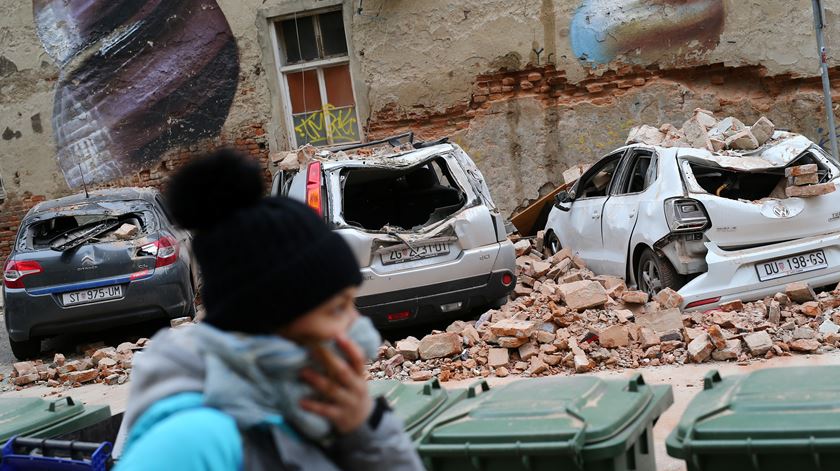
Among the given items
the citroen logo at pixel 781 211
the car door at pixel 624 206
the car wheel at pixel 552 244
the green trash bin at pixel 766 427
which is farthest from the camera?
Answer: the car wheel at pixel 552 244

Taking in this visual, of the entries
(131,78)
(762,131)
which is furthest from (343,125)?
(762,131)

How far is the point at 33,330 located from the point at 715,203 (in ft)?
21.3

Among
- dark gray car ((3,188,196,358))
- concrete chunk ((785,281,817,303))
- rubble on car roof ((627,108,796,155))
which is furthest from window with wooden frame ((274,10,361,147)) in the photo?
concrete chunk ((785,281,817,303))

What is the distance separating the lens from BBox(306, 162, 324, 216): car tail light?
825 centimetres

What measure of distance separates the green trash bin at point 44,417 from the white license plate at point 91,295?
560 cm

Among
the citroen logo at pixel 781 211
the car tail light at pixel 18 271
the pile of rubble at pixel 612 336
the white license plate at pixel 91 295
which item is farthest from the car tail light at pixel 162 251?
the citroen logo at pixel 781 211

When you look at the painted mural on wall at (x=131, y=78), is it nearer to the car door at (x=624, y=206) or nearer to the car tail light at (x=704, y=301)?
the car door at (x=624, y=206)

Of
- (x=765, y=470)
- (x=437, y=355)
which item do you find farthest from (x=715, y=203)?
(x=765, y=470)

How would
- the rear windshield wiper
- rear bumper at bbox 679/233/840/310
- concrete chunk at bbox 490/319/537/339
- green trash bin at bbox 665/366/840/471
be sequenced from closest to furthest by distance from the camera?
1. green trash bin at bbox 665/366/840/471
2. concrete chunk at bbox 490/319/537/339
3. rear bumper at bbox 679/233/840/310
4. the rear windshield wiper

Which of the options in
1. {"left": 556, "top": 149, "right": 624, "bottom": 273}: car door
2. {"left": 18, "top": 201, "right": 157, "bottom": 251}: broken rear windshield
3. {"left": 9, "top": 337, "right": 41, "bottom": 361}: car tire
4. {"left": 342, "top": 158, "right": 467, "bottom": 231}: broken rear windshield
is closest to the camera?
{"left": 556, "top": 149, "right": 624, "bottom": 273}: car door

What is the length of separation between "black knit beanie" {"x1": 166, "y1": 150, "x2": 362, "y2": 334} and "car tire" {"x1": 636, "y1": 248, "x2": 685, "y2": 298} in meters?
6.57

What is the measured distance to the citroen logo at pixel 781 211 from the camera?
7652 mm

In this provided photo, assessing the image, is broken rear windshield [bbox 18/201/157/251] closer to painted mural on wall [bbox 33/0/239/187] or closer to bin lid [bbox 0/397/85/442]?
painted mural on wall [bbox 33/0/239/187]

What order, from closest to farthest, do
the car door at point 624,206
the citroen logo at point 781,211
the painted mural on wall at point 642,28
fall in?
the citroen logo at point 781,211
the car door at point 624,206
the painted mural on wall at point 642,28
